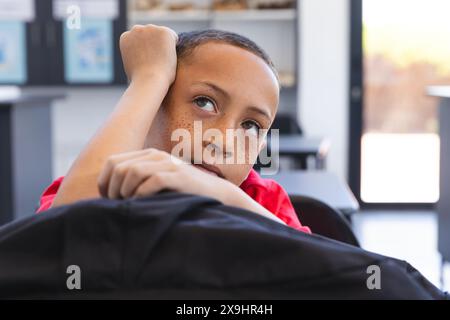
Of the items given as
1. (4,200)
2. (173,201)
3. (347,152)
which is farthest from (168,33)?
(347,152)

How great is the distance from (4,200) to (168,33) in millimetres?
3255

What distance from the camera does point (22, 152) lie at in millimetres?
4070

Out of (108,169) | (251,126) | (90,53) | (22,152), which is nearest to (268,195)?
(251,126)

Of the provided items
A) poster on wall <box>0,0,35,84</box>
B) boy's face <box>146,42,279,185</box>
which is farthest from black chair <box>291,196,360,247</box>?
poster on wall <box>0,0,35,84</box>

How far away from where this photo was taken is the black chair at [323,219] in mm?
1483

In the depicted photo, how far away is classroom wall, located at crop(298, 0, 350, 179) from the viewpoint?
559 centimetres

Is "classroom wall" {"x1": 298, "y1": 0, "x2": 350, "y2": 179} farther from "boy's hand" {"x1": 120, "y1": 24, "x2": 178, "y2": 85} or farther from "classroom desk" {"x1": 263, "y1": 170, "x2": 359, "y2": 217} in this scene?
"boy's hand" {"x1": 120, "y1": 24, "x2": 178, "y2": 85}

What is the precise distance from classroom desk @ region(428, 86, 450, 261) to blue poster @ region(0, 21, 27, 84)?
Answer: 332cm

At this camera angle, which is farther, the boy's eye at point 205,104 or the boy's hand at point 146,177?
the boy's eye at point 205,104

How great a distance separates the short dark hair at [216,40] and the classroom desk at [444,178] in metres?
2.91

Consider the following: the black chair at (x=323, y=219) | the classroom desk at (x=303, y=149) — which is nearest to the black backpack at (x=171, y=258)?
the black chair at (x=323, y=219)

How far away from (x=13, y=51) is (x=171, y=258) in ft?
18.4

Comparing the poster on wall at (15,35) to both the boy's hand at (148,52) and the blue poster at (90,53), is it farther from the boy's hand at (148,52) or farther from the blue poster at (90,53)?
the boy's hand at (148,52)

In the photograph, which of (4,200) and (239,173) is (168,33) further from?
(4,200)
